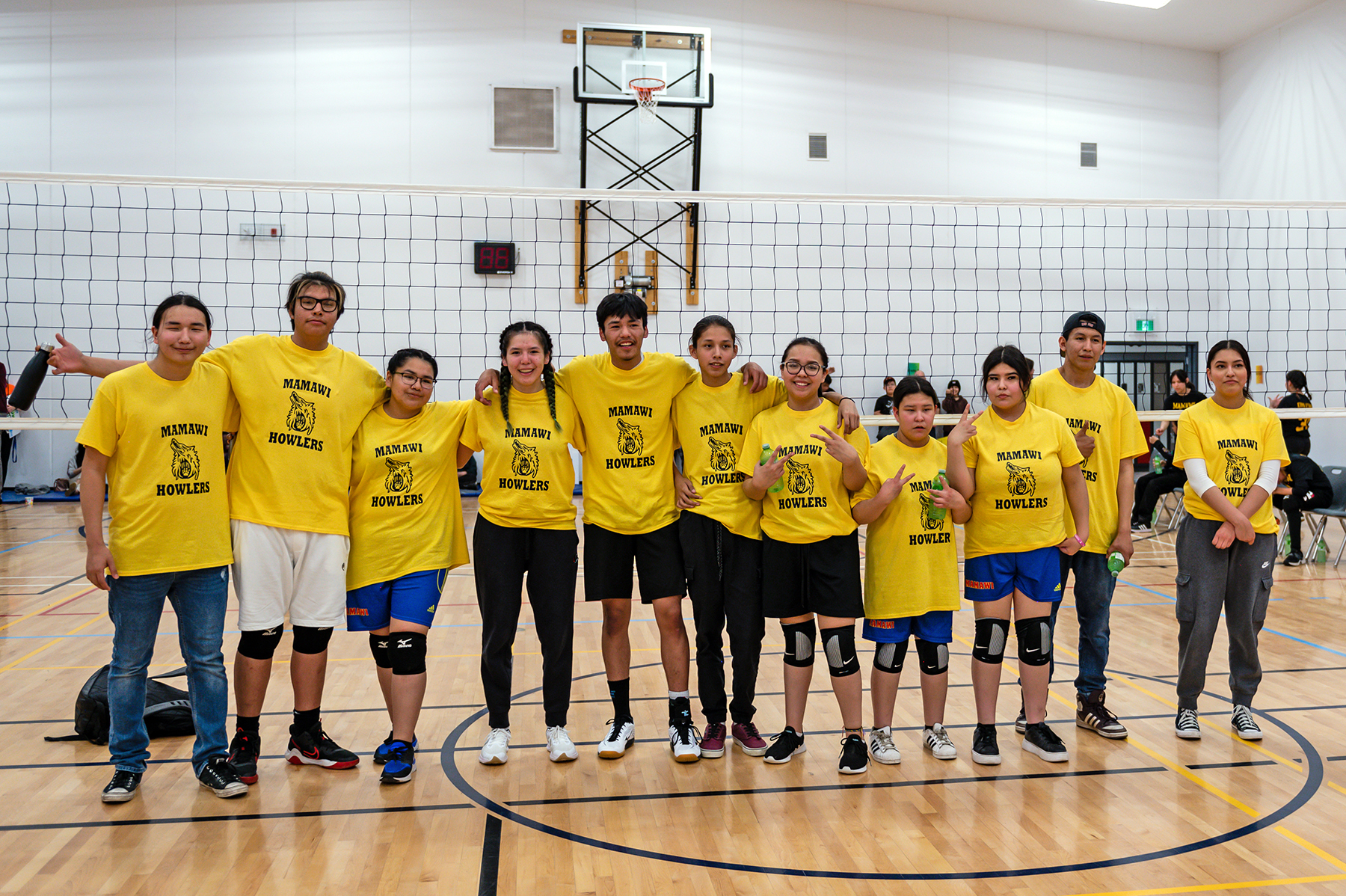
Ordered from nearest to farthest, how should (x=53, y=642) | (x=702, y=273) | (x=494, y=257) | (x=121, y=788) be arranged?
(x=121, y=788), (x=53, y=642), (x=494, y=257), (x=702, y=273)

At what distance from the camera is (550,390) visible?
132 inches

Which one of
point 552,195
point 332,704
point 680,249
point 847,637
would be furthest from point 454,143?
point 847,637

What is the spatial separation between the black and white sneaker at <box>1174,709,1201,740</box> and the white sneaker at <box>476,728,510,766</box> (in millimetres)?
2537

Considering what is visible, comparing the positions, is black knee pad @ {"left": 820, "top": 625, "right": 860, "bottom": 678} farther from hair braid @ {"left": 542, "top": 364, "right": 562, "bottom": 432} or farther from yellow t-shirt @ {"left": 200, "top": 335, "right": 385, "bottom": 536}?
yellow t-shirt @ {"left": 200, "top": 335, "right": 385, "bottom": 536}

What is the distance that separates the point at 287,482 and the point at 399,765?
40.4 inches

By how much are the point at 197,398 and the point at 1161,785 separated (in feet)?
11.2

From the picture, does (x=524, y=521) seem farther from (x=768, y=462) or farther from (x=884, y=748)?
(x=884, y=748)

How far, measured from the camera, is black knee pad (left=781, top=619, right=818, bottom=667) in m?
3.28

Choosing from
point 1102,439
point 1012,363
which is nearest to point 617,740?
point 1012,363

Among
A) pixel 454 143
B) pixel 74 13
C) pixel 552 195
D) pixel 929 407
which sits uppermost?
pixel 74 13

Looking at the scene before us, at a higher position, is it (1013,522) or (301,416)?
(301,416)

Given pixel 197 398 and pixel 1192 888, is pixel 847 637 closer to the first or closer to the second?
pixel 1192 888

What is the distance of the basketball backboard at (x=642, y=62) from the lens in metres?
11.6

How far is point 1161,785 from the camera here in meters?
3.13
